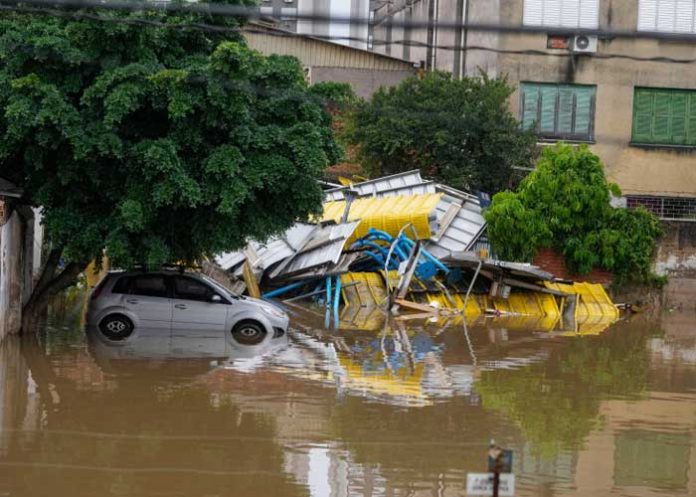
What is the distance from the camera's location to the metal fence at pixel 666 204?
35.7m

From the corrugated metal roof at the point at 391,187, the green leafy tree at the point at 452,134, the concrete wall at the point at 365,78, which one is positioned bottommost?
the corrugated metal roof at the point at 391,187

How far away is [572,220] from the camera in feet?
99.3

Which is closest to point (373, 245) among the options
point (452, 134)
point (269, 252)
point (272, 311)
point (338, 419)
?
point (269, 252)

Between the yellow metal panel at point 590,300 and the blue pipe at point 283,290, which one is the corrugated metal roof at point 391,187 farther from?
the yellow metal panel at point 590,300

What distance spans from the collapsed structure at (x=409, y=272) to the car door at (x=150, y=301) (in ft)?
22.7

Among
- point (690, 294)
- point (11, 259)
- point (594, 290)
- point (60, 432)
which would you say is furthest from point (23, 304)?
point (690, 294)

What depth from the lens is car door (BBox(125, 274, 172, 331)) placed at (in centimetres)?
2045

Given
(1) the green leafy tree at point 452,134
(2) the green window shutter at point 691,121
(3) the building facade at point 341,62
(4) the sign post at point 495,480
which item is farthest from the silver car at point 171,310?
(2) the green window shutter at point 691,121

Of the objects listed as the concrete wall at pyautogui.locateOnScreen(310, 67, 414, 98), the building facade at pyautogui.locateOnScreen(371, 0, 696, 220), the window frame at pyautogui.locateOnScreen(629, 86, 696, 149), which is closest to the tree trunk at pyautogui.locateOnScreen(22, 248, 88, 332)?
the building facade at pyautogui.locateOnScreen(371, 0, 696, 220)

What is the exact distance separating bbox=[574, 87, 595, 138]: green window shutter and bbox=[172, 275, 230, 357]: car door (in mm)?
18270

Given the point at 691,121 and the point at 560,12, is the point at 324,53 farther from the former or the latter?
the point at 691,121

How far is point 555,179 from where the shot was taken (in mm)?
30047

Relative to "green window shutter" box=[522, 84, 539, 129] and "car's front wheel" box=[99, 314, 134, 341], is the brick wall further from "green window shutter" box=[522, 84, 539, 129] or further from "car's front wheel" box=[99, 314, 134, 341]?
"car's front wheel" box=[99, 314, 134, 341]

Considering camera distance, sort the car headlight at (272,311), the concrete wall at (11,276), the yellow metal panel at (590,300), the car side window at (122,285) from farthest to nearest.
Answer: the yellow metal panel at (590,300) → the car headlight at (272,311) → the car side window at (122,285) → the concrete wall at (11,276)
